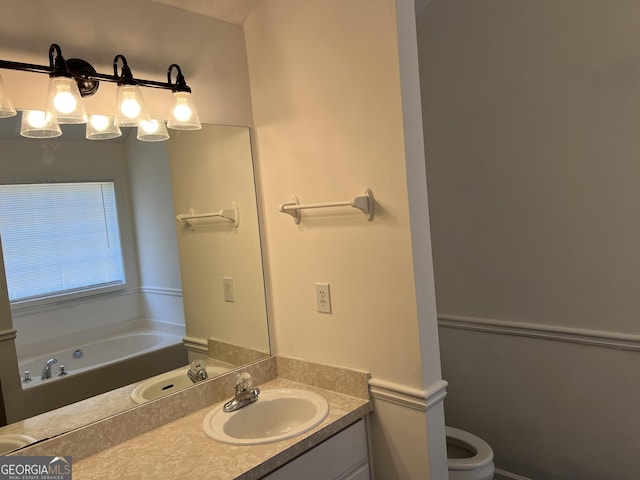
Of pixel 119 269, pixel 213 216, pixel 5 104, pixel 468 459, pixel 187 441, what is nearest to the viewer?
pixel 5 104

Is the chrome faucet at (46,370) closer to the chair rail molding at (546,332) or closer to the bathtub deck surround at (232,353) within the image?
the bathtub deck surround at (232,353)

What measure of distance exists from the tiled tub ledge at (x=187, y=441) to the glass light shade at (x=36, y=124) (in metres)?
0.90

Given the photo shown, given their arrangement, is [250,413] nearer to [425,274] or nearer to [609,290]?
[425,274]

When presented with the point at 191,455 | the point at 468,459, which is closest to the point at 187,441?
the point at 191,455

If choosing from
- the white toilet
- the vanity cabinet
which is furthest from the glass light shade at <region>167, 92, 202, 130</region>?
the white toilet

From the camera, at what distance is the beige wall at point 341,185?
155 cm

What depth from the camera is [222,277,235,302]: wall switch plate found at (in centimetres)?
197

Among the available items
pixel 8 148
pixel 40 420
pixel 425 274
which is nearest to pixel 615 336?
pixel 425 274

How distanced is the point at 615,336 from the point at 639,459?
→ 1.80 ft

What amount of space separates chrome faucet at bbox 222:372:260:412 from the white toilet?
0.93m

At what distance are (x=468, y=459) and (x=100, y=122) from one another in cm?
200

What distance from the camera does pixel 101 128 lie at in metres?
1.55

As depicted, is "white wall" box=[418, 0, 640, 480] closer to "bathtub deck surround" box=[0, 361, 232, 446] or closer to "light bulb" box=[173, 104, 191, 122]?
"light bulb" box=[173, 104, 191, 122]

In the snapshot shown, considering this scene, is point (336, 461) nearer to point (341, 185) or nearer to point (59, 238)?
point (341, 185)
